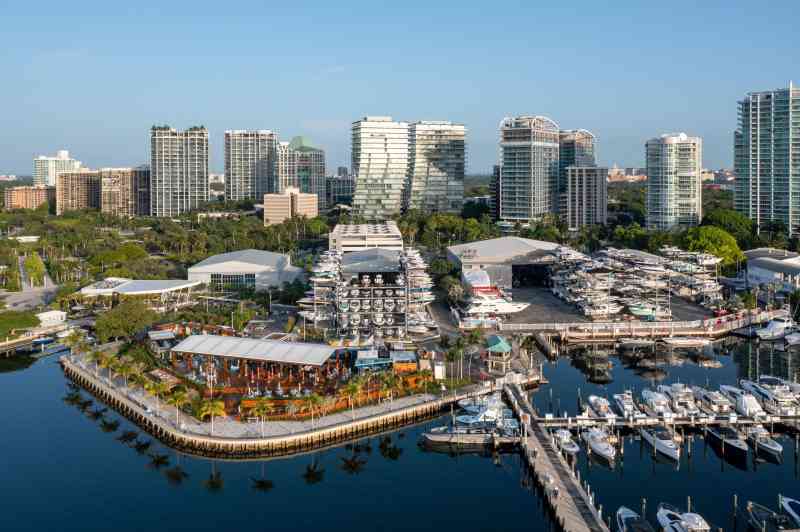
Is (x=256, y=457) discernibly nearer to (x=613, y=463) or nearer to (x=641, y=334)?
(x=613, y=463)

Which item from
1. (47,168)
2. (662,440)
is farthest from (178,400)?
(47,168)

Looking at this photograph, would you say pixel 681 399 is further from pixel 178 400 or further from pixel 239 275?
pixel 239 275

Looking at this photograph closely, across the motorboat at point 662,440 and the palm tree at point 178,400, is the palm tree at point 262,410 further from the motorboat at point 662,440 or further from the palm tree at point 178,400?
the motorboat at point 662,440

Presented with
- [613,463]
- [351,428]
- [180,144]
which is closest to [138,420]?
[351,428]

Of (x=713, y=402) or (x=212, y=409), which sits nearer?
(x=212, y=409)

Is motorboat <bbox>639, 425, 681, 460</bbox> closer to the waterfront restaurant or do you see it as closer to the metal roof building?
the waterfront restaurant
